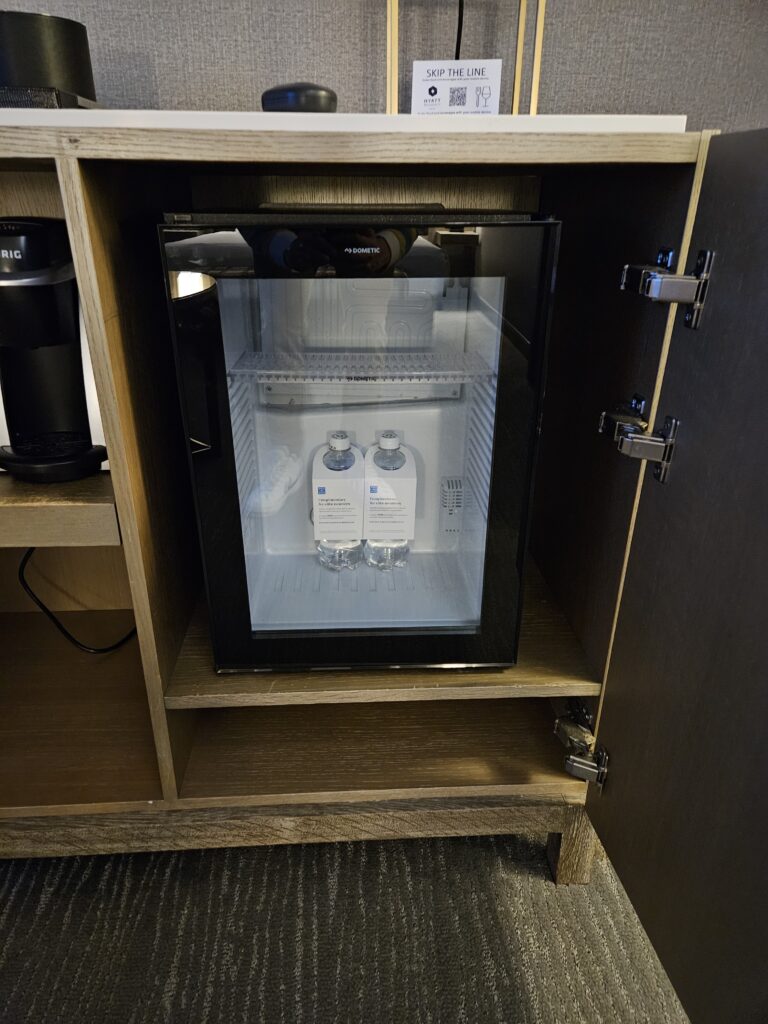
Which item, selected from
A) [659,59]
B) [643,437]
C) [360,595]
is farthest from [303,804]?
[659,59]

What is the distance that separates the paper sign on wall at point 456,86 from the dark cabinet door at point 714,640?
43 centimetres

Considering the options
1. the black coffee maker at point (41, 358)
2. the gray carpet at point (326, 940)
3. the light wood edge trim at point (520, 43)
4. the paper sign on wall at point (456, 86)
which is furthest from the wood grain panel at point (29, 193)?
the gray carpet at point (326, 940)

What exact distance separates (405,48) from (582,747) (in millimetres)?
1004

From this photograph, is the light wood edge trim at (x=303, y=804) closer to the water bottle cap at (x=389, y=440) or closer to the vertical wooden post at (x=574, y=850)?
the vertical wooden post at (x=574, y=850)

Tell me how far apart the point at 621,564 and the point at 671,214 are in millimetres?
371

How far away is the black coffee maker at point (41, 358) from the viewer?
72 centimetres

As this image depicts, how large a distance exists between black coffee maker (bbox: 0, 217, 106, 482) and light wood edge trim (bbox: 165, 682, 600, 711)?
1.05 ft

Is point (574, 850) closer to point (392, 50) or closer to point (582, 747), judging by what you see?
point (582, 747)

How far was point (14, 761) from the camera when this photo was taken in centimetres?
95

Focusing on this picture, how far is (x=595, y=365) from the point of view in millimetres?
860

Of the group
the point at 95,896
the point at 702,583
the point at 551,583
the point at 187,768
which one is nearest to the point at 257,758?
the point at 187,768

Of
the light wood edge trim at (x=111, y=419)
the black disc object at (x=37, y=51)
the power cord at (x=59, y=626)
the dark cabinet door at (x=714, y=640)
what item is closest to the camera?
the dark cabinet door at (x=714, y=640)

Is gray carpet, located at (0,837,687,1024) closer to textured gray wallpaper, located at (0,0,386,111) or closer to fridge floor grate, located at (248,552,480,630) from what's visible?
fridge floor grate, located at (248,552,480,630)

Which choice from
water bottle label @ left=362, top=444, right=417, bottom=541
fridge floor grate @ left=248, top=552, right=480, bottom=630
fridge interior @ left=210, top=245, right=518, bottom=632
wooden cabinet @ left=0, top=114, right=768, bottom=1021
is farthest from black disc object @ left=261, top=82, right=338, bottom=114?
fridge floor grate @ left=248, top=552, right=480, bottom=630
